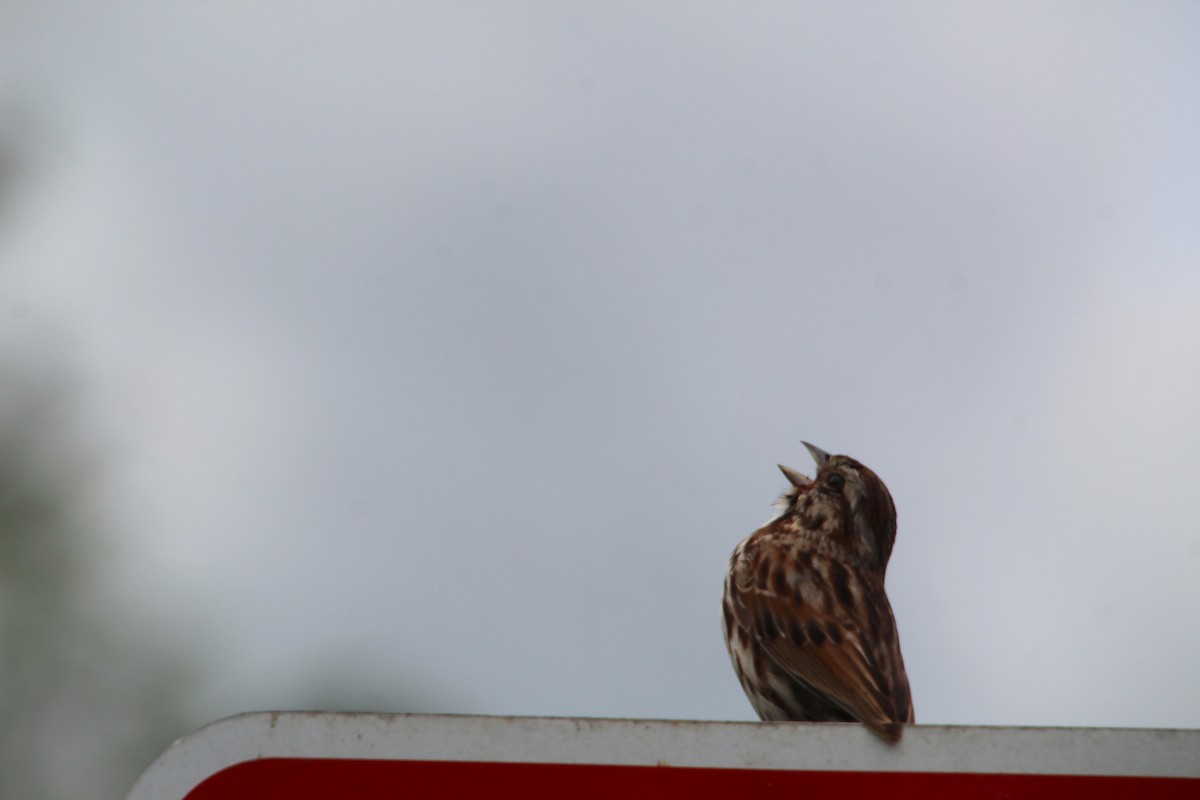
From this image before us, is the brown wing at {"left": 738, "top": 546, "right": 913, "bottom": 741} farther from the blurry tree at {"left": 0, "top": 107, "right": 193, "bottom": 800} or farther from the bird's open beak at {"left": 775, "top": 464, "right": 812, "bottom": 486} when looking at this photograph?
the blurry tree at {"left": 0, "top": 107, "right": 193, "bottom": 800}

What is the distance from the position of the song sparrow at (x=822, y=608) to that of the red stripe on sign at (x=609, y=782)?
1.27 metres

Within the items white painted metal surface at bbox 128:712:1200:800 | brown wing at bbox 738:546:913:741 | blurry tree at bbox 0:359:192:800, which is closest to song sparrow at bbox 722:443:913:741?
brown wing at bbox 738:546:913:741

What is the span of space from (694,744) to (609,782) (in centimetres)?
13

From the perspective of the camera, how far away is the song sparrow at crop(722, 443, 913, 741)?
3506mm

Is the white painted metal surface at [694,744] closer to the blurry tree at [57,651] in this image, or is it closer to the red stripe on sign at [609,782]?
the red stripe on sign at [609,782]

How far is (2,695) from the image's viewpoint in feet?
44.4

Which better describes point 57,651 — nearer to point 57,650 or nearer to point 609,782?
point 57,650

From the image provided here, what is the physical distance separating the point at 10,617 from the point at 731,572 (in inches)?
471

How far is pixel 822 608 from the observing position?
382 centimetres

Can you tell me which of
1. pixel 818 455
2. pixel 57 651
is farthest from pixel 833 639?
pixel 57 651

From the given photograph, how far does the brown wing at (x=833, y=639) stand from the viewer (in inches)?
134

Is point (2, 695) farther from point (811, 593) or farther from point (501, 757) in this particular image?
point (501, 757)

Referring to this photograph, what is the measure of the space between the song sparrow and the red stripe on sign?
1.27m

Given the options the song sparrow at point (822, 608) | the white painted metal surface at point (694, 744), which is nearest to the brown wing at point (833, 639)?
the song sparrow at point (822, 608)
